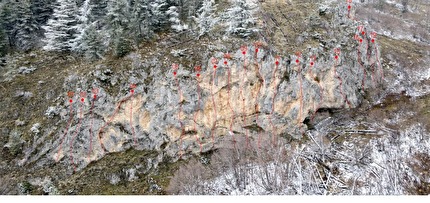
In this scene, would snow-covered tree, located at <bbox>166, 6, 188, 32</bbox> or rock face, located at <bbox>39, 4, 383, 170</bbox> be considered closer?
rock face, located at <bbox>39, 4, 383, 170</bbox>

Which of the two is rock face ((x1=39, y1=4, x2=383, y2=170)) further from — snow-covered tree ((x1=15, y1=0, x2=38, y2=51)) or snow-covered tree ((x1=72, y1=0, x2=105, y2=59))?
snow-covered tree ((x1=15, y1=0, x2=38, y2=51))

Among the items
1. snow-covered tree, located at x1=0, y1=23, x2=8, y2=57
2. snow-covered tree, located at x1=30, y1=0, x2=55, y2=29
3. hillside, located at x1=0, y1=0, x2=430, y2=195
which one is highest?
snow-covered tree, located at x1=30, y1=0, x2=55, y2=29

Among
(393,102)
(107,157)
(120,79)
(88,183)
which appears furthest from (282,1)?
(88,183)

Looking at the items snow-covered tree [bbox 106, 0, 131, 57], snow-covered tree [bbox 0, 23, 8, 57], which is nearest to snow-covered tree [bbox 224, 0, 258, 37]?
snow-covered tree [bbox 106, 0, 131, 57]

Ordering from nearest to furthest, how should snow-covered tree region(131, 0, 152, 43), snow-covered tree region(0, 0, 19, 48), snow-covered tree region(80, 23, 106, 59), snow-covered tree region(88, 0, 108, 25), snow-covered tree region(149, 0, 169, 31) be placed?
snow-covered tree region(80, 23, 106, 59)
snow-covered tree region(131, 0, 152, 43)
snow-covered tree region(149, 0, 169, 31)
snow-covered tree region(0, 0, 19, 48)
snow-covered tree region(88, 0, 108, 25)

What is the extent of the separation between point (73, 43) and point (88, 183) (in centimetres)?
1338

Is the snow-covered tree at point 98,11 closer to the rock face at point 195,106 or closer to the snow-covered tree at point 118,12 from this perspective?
the snow-covered tree at point 118,12

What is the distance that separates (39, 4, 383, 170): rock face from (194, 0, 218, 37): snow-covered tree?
410cm

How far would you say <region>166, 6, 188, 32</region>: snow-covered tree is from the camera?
32.7 m

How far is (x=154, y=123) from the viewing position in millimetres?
28344

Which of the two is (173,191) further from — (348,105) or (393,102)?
(393,102)

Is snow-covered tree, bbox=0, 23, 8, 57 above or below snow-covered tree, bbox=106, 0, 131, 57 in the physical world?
below

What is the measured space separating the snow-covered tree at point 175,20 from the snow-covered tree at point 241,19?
4735 mm

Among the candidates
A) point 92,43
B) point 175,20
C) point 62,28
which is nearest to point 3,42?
point 62,28
